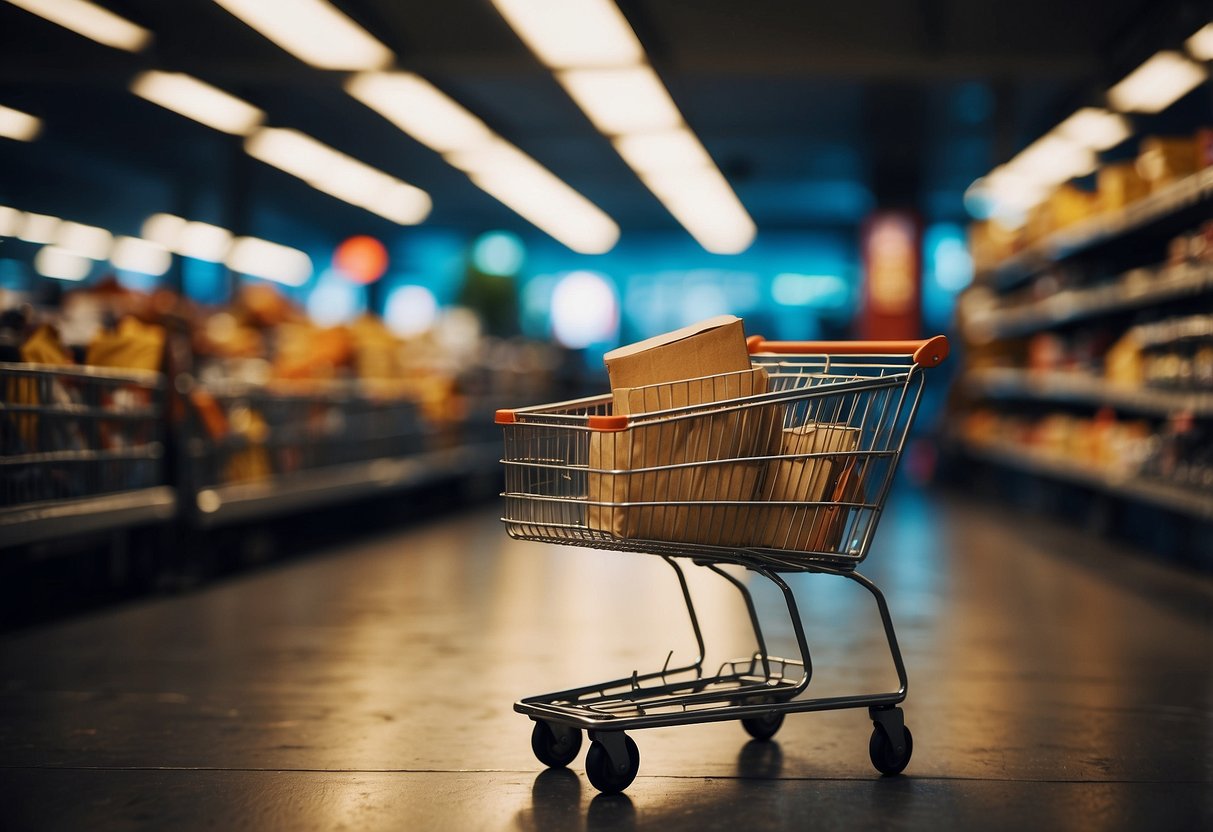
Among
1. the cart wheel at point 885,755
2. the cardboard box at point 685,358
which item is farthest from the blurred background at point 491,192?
the cart wheel at point 885,755

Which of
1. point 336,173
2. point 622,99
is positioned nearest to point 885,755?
point 622,99

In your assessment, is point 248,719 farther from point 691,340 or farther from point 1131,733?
point 1131,733

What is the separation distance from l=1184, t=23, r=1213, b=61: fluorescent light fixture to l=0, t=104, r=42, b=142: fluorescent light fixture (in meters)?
5.15

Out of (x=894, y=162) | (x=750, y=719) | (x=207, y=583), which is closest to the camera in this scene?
(x=750, y=719)

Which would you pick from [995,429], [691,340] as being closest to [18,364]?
[691,340]

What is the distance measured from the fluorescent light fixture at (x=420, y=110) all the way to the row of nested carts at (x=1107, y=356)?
4.69 metres

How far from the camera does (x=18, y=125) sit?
5.36 m

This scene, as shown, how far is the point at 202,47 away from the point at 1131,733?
281 inches

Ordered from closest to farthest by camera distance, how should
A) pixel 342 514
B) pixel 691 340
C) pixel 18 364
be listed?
pixel 691 340 < pixel 18 364 < pixel 342 514

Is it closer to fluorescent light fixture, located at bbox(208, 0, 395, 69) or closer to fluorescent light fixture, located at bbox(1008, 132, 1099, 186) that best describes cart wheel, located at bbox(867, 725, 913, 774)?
fluorescent light fixture, located at bbox(208, 0, 395, 69)

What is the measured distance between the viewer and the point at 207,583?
19.7 feet

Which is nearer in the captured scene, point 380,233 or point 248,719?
point 248,719

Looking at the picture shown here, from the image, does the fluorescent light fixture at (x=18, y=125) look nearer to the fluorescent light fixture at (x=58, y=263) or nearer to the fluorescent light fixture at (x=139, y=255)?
the fluorescent light fixture at (x=58, y=263)

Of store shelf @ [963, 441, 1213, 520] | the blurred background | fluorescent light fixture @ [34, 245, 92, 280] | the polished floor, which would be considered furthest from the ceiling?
store shelf @ [963, 441, 1213, 520]
